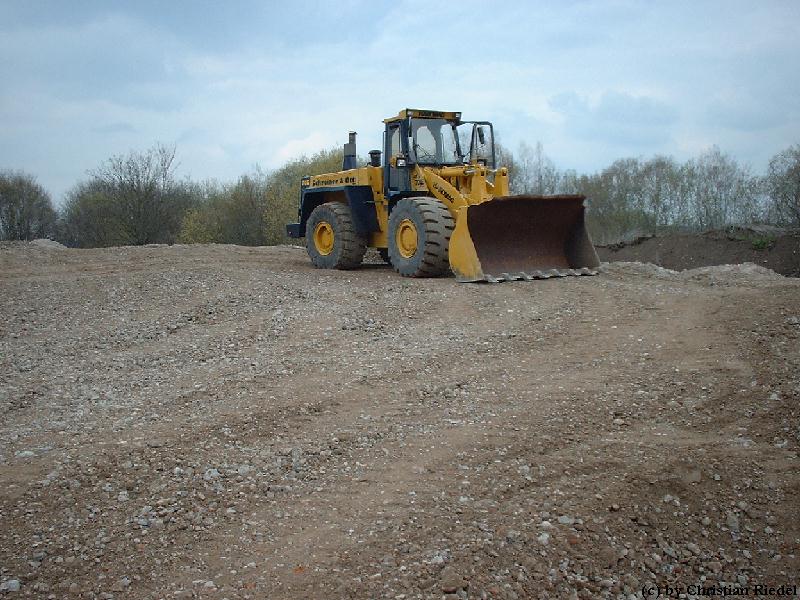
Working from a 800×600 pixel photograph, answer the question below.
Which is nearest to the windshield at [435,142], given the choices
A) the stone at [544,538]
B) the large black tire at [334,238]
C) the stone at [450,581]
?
the large black tire at [334,238]

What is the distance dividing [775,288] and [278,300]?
6.05m

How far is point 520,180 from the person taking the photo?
2767 centimetres

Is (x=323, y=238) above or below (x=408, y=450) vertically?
above

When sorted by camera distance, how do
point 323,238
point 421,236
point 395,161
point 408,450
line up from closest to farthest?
point 408,450
point 421,236
point 395,161
point 323,238

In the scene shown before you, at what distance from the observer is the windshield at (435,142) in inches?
451

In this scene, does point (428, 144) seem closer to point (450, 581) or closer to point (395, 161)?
point (395, 161)

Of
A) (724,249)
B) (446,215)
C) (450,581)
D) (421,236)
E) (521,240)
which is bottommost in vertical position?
(450,581)

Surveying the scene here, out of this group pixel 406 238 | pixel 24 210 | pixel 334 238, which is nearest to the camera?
pixel 406 238

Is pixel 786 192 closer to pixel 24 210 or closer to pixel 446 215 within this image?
pixel 446 215

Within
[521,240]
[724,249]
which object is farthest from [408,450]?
[724,249]

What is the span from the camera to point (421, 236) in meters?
10.5

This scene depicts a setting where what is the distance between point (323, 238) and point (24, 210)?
21742 millimetres

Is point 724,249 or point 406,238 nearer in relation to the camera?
point 406,238

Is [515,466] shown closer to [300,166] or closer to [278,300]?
[278,300]
